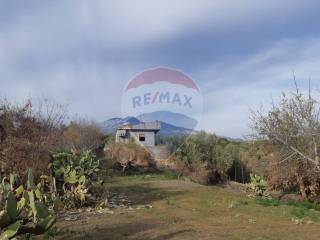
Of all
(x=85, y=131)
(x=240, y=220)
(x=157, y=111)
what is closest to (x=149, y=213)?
(x=240, y=220)

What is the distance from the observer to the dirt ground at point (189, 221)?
8.72 m

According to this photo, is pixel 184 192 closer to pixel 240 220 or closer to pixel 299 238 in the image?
pixel 240 220

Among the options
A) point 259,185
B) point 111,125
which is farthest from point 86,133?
point 259,185

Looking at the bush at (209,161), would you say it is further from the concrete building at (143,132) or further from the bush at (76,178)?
the bush at (76,178)

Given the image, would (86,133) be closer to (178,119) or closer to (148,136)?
(178,119)

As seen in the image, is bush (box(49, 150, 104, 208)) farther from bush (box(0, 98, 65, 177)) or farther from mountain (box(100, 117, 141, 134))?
mountain (box(100, 117, 141, 134))

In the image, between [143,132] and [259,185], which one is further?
[143,132]

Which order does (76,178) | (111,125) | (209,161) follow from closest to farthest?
(76,178), (209,161), (111,125)

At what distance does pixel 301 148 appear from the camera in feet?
43.3

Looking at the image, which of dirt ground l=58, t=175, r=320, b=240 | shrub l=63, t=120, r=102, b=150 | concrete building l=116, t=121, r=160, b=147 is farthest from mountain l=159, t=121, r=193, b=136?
dirt ground l=58, t=175, r=320, b=240

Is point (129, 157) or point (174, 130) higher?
point (174, 130)

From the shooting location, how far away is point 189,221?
34.9 feet

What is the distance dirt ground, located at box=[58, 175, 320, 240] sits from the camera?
8719 mm

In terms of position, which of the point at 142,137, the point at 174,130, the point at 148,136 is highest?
the point at 148,136
